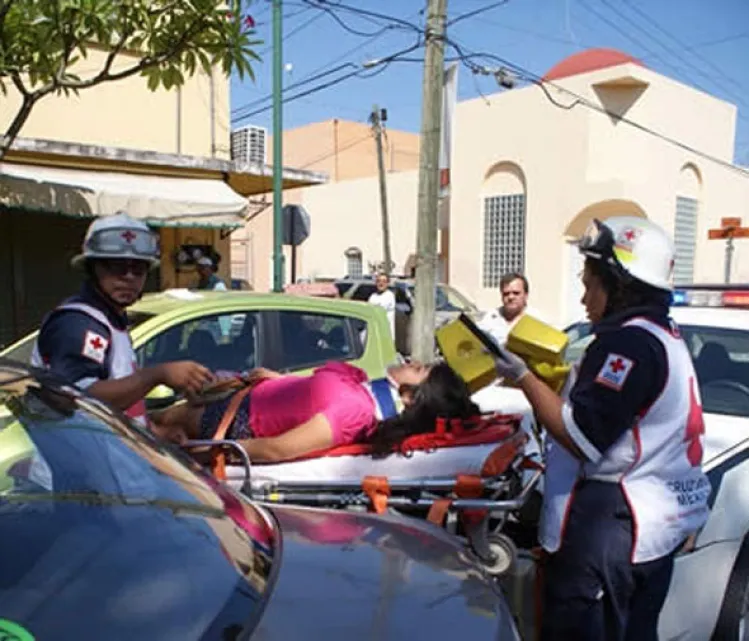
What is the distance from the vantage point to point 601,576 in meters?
2.01

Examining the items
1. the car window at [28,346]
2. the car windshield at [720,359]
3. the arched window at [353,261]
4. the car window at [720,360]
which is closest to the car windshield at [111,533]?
the car window at [28,346]

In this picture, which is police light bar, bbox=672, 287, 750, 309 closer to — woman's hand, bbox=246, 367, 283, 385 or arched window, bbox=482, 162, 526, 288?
woman's hand, bbox=246, 367, 283, 385

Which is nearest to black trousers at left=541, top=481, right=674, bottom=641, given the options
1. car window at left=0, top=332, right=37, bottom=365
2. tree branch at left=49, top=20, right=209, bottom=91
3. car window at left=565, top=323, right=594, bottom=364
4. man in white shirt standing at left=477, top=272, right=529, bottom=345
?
car window at left=565, top=323, right=594, bottom=364

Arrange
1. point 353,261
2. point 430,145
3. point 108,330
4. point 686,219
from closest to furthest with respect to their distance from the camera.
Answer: point 108,330 < point 430,145 < point 686,219 < point 353,261

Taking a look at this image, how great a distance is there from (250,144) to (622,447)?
12.1 m

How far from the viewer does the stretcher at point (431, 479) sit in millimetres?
2365

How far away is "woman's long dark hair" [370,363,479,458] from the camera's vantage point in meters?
2.78

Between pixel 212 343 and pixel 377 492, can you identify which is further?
pixel 212 343

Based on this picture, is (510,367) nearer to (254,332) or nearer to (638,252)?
(638,252)

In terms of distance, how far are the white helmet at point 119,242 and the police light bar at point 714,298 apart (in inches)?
122

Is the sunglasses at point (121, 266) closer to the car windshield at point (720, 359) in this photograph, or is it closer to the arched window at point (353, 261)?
the car windshield at point (720, 359)

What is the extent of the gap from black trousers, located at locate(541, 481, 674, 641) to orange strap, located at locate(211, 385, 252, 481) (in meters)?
1.32

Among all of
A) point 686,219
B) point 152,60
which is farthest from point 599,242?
point 686,219

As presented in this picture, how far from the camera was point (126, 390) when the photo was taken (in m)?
2.30
